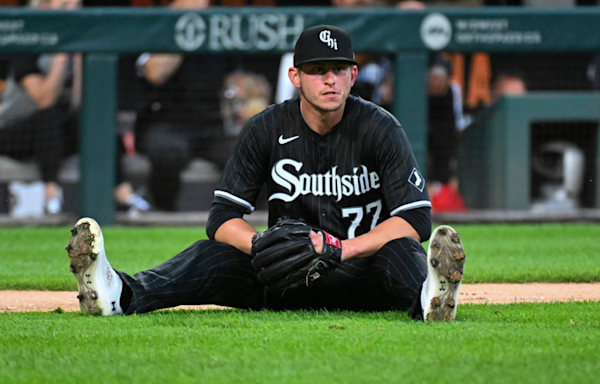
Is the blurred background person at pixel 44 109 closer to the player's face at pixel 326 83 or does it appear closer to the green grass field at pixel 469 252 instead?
the green grass field at pixel 469 252

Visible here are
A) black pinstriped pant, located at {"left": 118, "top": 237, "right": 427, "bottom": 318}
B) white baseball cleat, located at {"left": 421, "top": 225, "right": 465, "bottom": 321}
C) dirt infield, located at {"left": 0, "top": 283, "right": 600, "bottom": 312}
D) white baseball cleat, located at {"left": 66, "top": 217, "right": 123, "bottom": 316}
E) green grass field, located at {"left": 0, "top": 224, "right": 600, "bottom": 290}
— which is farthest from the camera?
green grass field, located at {"left": 0, "top": 224, "right": 600, "bottom": 290}

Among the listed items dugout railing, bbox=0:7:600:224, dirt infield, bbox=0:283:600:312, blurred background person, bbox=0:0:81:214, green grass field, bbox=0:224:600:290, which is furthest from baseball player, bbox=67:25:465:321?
blurred background person, bbox=0:0:81:214

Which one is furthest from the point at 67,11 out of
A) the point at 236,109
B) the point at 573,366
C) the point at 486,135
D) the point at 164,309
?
the point at 573,366

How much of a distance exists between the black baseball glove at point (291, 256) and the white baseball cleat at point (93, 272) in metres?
0.55

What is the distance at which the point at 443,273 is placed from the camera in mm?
2779

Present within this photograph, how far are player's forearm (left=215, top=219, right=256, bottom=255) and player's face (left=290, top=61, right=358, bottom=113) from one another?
1.87 ft

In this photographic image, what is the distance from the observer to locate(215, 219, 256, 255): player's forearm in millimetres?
3289

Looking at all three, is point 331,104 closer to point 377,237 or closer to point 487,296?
point 377,237

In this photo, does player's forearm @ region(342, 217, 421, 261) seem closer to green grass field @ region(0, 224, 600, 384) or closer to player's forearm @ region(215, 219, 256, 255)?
green grass field @ region(0, 224, 600, 384)

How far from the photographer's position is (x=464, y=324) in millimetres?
2840

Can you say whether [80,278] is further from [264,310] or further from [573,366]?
[573,366]

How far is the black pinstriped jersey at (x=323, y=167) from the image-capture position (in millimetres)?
3426

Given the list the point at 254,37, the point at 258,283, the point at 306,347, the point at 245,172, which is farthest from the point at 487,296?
the point at 254,37

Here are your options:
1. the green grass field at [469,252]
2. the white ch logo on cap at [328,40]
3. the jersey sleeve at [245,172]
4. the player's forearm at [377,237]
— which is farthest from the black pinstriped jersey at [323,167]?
the green grass field at [469,252]
